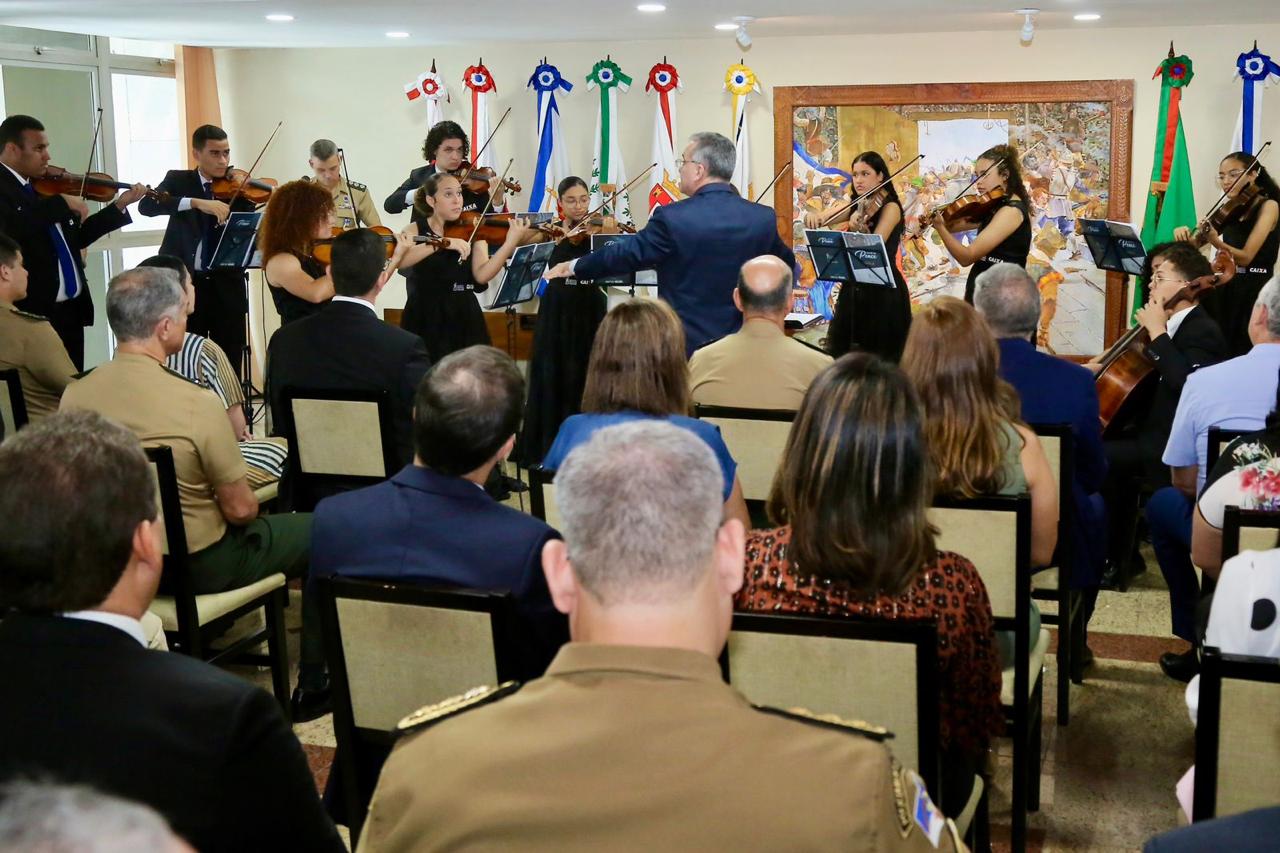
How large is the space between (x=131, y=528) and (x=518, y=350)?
20.6 feet

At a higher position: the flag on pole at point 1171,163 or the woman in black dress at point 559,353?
the flag on pole at point 1171,163

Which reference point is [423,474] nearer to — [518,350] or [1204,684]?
[1204,684]

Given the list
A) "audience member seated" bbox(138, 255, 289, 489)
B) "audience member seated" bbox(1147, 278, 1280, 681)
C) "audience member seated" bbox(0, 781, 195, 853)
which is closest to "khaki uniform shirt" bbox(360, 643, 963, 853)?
"audience member seated" bbox(0, 781, 195, 853)

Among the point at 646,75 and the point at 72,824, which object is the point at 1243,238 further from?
the point at 72,824

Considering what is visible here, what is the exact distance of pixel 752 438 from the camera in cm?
338

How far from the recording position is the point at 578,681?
108 centimetres

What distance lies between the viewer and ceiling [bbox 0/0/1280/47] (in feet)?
20.1

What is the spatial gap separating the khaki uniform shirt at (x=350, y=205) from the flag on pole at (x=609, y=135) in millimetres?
1663

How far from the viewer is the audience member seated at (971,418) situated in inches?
104

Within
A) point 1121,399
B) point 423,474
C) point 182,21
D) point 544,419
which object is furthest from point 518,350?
point 423,474

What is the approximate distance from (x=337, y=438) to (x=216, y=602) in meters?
0.60

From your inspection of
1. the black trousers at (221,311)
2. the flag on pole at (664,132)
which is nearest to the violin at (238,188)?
the black trousers at (221,311)

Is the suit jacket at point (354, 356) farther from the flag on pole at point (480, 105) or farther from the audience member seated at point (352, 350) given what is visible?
the flag on pole at point (480, 105)

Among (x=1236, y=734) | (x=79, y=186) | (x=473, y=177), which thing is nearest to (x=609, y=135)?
(x=473, y=177)
